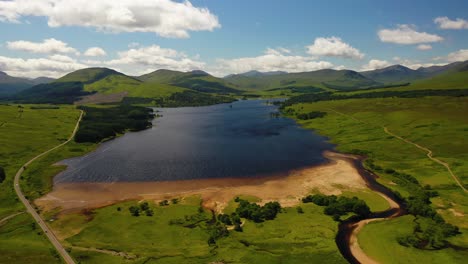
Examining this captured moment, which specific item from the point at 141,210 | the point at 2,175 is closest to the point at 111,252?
the point at 141,210

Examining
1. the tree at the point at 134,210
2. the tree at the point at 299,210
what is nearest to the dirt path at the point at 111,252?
the tree at the point at 134,210

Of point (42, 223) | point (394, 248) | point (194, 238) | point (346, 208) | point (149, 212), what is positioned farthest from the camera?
point (149, 212)

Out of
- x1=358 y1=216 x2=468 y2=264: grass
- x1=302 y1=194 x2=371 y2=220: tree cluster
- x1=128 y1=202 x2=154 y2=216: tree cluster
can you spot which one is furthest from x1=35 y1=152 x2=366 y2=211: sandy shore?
x1=358 y1=216 x2=468 y2=264: grass

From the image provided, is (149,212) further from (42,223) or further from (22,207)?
(22,207)

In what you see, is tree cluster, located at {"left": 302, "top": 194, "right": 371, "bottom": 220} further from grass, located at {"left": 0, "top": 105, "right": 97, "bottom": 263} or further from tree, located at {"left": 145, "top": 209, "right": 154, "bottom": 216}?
grass, located at {"left": 0, "top": 105, "right": 97, "bottom": 263}

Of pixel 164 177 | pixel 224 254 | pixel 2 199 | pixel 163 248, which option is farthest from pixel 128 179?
pixel 224 254

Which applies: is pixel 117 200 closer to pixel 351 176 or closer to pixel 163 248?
→ pixel 163 248
